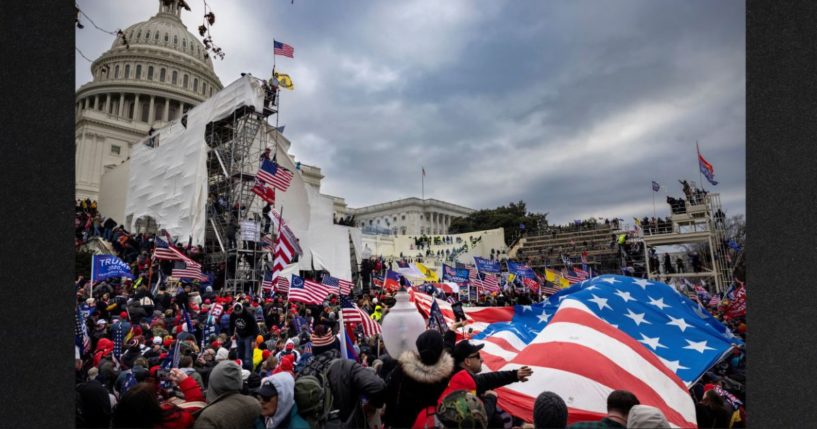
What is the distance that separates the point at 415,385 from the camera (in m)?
3.04

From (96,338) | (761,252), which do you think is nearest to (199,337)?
(96,338)

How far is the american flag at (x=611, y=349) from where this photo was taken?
212 inches

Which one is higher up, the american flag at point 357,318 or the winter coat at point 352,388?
the winter coat at point 352,388

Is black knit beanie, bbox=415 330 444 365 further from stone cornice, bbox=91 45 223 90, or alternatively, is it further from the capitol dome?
stone cornice, bbox=91 45 223 90

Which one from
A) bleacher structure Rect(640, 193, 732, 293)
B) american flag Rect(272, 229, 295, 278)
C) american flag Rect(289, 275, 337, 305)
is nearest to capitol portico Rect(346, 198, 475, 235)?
bleacher structure Rect(640, 193, 732, 293)

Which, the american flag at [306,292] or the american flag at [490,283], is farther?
the american flag at [490,283]

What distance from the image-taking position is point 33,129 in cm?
267

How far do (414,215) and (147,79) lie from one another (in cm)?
5514

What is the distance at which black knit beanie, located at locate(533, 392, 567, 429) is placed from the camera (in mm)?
2801

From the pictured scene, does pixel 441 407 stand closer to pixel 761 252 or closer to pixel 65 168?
pixel 761 252

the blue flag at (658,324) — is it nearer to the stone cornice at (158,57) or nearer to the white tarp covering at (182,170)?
the white tarp covering at (182,170)

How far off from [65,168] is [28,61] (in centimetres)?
65

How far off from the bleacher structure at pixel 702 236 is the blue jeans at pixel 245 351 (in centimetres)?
2308

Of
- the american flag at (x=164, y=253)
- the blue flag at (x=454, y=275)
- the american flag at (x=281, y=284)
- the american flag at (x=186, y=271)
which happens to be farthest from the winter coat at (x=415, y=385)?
the blue flag at (x=454, y=275)
